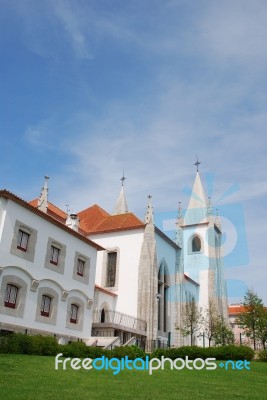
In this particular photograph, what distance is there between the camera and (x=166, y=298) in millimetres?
42812

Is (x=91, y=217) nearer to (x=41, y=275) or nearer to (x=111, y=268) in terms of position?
(x=111, y=268)

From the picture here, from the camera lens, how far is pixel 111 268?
1564 inches

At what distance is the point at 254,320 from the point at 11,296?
24115 millimetres

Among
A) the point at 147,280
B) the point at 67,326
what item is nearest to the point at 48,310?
the point at 67,326

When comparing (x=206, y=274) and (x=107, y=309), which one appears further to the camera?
(x=206, y=274)

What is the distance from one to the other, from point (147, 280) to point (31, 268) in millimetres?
15714

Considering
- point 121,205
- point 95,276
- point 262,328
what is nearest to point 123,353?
point 95,276

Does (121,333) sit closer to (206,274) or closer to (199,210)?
(206,274)

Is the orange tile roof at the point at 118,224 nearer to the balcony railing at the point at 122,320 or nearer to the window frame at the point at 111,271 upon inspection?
the window frame at the point at 111,271

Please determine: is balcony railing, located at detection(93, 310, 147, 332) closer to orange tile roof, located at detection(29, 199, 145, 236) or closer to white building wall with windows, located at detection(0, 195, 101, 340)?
white building wall with windows, located at detection(0, 195, 101, 340)

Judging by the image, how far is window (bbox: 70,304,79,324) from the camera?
26.9 metres

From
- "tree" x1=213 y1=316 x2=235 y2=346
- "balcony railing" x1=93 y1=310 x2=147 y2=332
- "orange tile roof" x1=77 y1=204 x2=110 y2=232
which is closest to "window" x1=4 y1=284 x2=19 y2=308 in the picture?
"balcony railing" x1=93 y1=310 x2=147 y2=332

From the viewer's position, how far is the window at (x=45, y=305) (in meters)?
24.4

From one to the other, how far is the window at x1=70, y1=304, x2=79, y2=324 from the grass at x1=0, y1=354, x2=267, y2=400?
12.6 m
